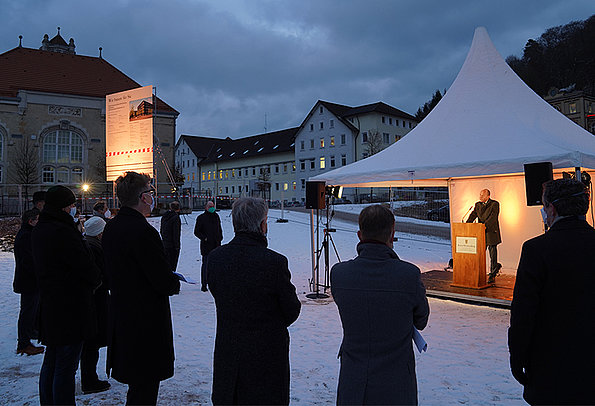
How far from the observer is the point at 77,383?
4152 millimetres

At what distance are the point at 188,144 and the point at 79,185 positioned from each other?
39.3 m

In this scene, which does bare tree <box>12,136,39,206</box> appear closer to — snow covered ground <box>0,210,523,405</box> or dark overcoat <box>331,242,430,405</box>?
snow covered ground <box>0,210,523,405</box>

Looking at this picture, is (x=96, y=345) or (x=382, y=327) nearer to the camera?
(x=382, y=327)

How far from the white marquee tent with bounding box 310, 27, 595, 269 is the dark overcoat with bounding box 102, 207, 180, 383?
19.3ft

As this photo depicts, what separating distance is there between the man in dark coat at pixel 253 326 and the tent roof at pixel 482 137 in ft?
18.5

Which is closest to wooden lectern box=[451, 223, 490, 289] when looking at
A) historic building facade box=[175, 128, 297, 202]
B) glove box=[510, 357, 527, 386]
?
glove box=[510, 357, 527, 386]

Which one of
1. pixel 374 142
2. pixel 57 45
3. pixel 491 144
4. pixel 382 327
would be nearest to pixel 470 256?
pixel 491 144

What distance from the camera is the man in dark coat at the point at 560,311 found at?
202cm

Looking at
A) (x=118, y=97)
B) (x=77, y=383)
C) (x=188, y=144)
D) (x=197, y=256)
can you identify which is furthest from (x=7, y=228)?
(x=188, y=144)

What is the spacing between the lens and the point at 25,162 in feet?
103

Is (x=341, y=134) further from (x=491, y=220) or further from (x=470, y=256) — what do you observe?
(x=470, y=256)

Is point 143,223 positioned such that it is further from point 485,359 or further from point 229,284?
point 485,359

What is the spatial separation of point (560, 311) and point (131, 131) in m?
9.39

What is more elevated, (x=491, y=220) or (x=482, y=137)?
(x=482, y=137)
